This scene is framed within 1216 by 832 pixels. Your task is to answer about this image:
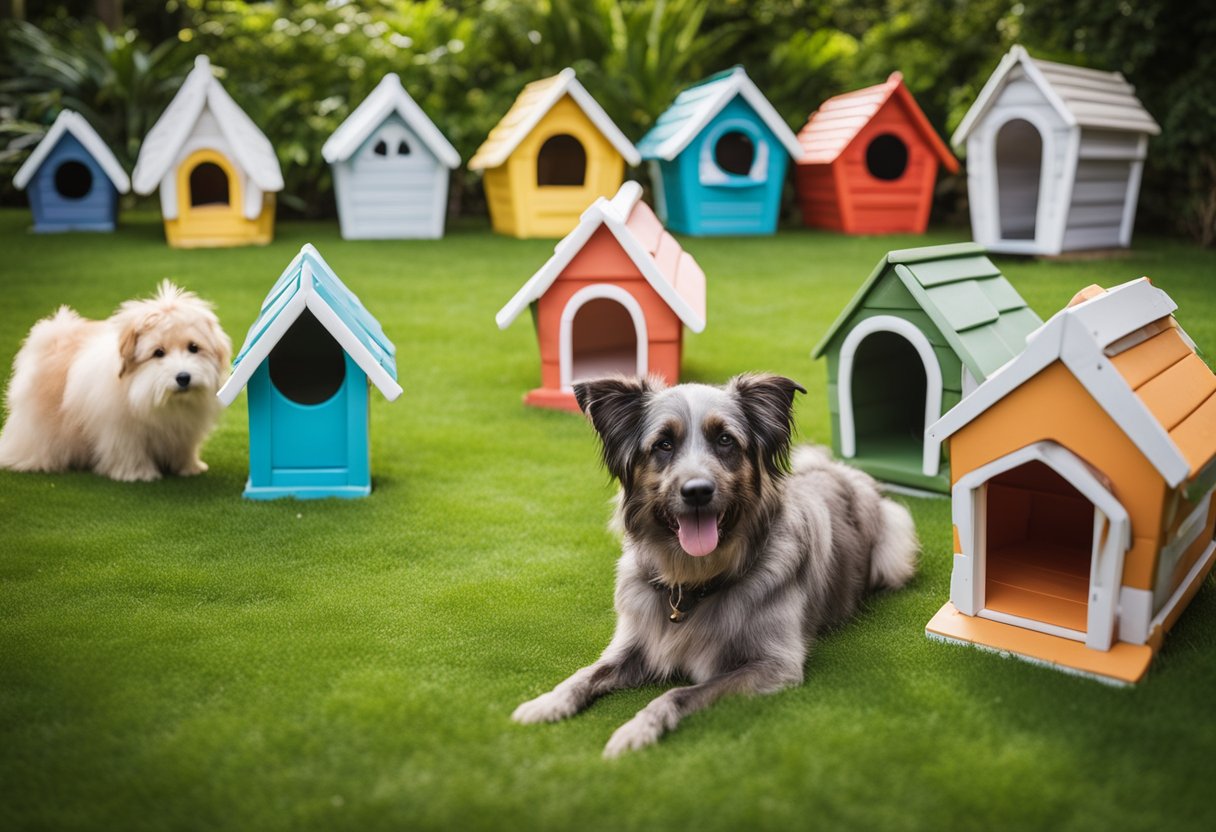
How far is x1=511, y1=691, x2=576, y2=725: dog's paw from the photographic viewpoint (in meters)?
3.28

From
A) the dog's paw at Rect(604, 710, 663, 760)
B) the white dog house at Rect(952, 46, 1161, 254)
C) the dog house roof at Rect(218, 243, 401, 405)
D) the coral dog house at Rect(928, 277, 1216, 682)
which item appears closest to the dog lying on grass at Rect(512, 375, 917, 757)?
the dog's paw at Rect(604, 710, 663, 760)

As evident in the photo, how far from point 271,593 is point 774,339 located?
4.84 meters

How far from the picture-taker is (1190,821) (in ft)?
8.63

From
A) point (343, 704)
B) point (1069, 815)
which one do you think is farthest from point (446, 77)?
point (1069, 815)

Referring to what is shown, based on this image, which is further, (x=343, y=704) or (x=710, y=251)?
(x=710, y=251)

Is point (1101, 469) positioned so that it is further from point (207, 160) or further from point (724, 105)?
point (207, 160)

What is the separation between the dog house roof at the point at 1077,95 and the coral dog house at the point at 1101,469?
6396 mm

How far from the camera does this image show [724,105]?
12195 millimetres

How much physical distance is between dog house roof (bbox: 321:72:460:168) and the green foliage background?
1.39 m

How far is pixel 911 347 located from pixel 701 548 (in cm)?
331

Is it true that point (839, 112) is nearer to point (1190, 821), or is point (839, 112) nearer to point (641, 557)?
point (641, 557)

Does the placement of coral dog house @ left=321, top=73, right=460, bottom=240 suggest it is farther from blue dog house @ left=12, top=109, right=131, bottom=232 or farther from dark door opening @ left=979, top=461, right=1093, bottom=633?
dark door opening @ left=979, top=461, right=1093, bottom=633

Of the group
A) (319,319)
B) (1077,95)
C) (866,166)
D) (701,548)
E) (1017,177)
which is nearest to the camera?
(701,548)

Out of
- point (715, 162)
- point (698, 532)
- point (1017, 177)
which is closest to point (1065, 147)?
point (1017, 177)
